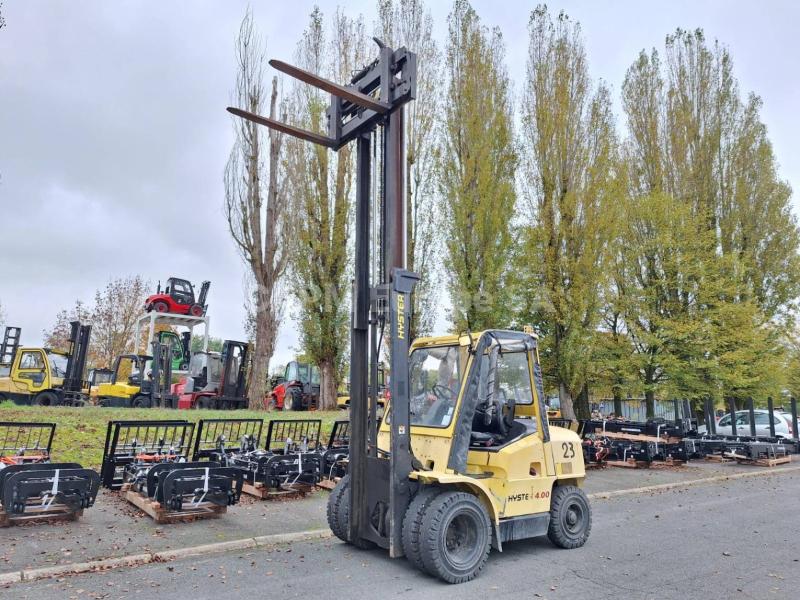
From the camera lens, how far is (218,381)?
21688mm

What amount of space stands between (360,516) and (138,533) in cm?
281

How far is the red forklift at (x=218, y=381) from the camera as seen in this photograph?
20703mm

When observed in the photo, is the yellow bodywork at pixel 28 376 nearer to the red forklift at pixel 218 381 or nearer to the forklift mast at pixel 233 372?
the red forklift at pixel 218 381

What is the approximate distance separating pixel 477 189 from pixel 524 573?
1480cm

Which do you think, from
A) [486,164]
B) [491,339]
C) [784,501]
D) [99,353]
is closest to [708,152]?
[486,164]

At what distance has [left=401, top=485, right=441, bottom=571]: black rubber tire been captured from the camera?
5.39 m

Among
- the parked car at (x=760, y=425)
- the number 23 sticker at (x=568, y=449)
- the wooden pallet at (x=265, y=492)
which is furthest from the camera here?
the parked car at (x=760, y=425)

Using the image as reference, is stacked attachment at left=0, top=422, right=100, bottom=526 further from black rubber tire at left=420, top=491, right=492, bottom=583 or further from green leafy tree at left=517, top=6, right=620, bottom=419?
green leafy tree at left=517, top=6, right=620, bottom=419

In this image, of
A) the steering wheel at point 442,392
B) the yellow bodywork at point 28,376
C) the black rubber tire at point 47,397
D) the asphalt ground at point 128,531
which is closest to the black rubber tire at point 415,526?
the steering wheel at point 442,392

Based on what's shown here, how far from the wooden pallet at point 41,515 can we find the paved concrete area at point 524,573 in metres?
1.98

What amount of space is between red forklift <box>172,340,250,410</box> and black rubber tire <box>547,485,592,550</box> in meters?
16.0

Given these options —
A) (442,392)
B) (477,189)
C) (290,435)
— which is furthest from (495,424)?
(477,189)

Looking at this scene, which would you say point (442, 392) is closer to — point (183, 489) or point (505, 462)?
point (505, 462)

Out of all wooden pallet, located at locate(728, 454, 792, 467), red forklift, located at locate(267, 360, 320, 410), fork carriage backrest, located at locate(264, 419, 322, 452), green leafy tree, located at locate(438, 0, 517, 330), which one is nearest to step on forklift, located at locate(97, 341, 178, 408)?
red forklift, located at locate(267, 360, 320, 410)
